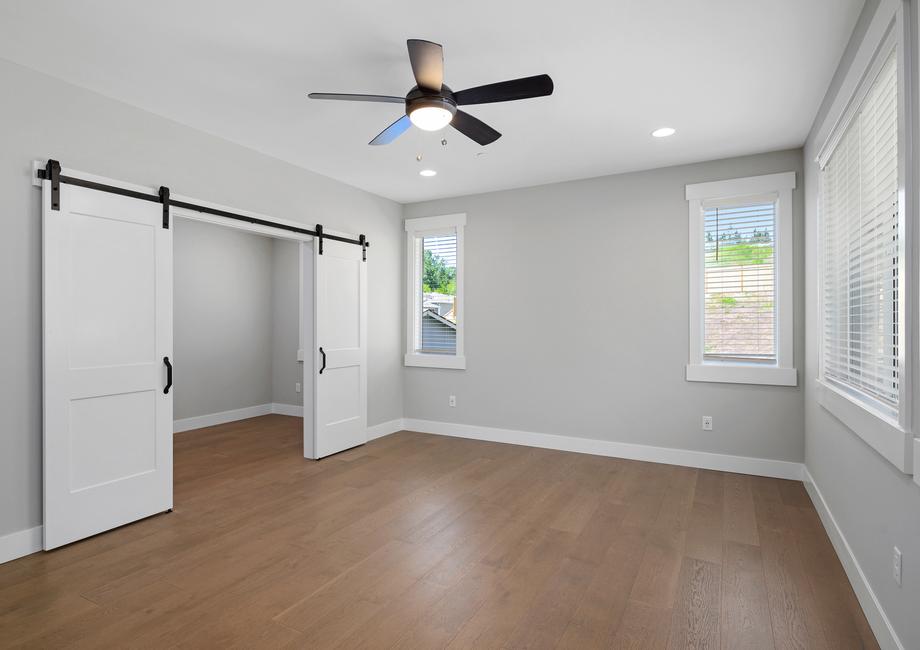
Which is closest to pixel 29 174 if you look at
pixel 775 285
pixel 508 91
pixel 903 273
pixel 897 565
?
pixel 508 91

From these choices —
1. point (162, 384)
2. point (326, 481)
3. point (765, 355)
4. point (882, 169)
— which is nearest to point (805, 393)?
point (765, 355)

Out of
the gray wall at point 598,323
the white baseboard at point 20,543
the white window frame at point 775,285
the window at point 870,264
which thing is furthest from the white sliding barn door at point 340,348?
the window at point 870,264

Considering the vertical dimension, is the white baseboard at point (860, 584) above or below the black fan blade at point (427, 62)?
below

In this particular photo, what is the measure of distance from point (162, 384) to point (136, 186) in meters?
1.29

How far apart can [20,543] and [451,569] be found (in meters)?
2.34

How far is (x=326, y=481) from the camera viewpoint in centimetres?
416

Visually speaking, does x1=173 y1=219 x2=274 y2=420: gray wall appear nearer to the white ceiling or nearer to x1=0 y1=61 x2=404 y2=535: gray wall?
x1=0 y1=61 x2=404 y2=535: gray wall

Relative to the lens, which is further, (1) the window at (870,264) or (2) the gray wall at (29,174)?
(2) the gray wall at (29,174)

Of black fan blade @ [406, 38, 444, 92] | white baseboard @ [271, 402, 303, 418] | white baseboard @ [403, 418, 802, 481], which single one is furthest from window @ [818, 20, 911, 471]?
white baseboard @ [271, 402, 303, 418]

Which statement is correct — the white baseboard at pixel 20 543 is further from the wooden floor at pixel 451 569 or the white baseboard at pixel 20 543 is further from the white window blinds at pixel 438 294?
the white window blinds at pixel 438 294

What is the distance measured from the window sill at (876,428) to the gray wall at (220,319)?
6081mm

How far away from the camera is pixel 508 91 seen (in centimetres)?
243

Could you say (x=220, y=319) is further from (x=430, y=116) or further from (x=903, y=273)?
(x=903, y=273)

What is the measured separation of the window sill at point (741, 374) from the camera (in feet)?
13.6
